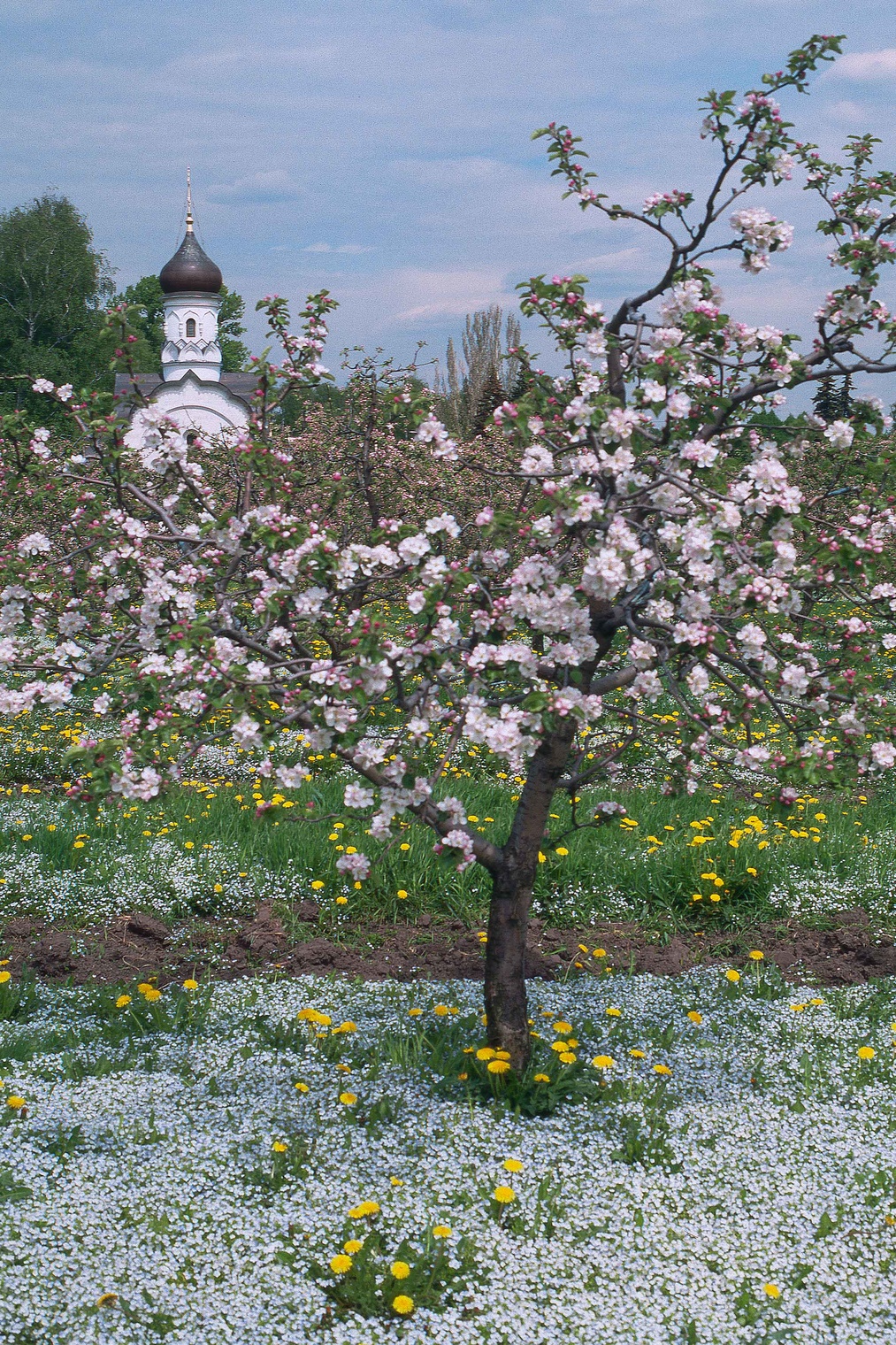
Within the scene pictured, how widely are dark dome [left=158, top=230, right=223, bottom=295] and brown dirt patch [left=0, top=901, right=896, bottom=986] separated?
46.5m

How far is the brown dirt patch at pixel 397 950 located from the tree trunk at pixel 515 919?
1.01m

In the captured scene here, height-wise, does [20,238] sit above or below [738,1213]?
above

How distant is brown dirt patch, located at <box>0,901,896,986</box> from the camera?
15.9 feet

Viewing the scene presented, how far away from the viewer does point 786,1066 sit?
3.96 metres

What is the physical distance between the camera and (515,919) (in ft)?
12.4

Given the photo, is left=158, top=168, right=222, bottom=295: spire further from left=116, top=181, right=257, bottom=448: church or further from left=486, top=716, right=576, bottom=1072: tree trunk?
left=486, top=716, right=576, bottom=1072: tree trunk

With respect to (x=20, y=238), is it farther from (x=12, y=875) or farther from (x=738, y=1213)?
(x=738, y=1213)

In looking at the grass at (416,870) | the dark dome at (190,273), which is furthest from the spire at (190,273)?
the grass at (416,870)

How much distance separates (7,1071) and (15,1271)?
1.18 meters

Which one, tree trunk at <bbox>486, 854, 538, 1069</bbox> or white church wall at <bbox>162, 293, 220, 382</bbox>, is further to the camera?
white church wall at <bbox>162, 293, 220, 382</bbox>

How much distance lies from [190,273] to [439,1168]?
1923 inches

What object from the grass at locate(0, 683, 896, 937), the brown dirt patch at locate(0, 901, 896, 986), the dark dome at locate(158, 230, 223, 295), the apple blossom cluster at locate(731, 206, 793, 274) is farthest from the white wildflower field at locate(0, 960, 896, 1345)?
the dark dome at locate(158, 230, 223, 295)

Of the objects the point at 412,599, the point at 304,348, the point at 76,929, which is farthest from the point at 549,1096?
the point at 304,348

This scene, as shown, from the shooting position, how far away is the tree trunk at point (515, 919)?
3738 mm
